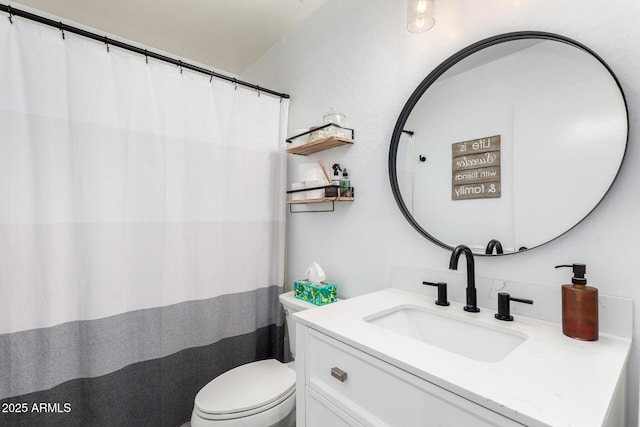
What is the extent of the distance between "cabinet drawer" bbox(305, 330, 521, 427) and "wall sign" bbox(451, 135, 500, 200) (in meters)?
0.71

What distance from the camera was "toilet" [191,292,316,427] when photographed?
3.66 ft

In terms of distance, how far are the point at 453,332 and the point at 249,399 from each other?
0.82 meters

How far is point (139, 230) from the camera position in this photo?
4.66ft

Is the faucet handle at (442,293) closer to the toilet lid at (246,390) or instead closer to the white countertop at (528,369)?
the white countertop at (528,369)

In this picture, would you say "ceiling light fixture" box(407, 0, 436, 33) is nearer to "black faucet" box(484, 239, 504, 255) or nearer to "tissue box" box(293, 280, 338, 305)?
"black faucet" box(484, 239, 504, 255)

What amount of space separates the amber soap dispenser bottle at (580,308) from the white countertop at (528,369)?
25 mm

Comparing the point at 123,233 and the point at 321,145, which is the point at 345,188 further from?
the point at 123,233

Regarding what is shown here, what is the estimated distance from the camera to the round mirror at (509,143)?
853 millimetres

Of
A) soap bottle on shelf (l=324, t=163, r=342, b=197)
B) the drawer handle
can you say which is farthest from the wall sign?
the drawer handle

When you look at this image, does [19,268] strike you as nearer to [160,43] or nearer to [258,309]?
[258,309]

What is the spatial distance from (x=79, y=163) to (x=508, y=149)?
1.70m

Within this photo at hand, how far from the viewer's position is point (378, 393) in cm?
74

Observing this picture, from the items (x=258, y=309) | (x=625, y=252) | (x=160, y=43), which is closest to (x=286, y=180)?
(x=258, y=309)

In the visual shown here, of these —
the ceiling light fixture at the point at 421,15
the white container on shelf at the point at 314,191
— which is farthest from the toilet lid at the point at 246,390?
the ceiling light fixture at the point at 421,15
